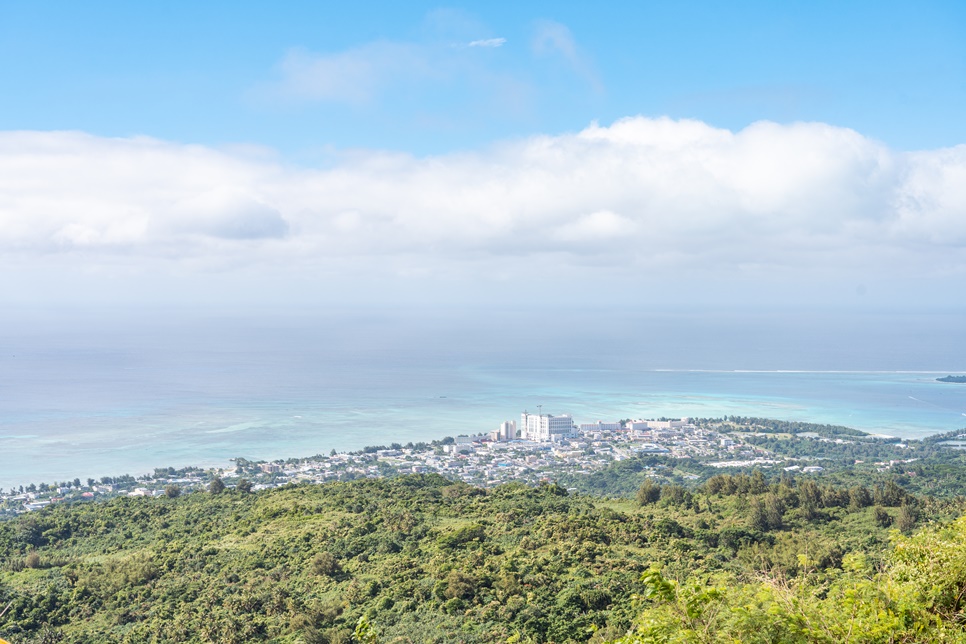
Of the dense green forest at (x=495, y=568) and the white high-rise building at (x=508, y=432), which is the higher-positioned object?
the dense green forest at (x=495, y=568)

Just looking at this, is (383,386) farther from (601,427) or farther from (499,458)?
(499,458)

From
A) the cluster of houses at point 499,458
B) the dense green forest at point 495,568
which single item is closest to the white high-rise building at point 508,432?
the cluster of houses at point 499,458

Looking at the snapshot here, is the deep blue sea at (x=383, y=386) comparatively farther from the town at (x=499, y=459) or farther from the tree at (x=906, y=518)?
the tree at (x=906, y=518)

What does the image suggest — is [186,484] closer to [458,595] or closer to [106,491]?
[106,491]

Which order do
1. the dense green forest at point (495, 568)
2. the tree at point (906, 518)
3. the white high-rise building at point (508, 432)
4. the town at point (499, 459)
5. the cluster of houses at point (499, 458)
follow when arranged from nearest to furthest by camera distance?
the dense green forest at point (495, 568) → the tree at point (906, 518) → the town at point (499, 459) → the cluster of houses at point (499, 458) → the white high-rise building at point (508, 432)

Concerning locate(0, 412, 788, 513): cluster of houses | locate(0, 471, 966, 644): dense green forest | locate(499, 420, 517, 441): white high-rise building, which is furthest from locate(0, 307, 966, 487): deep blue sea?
locate(0, 471, 966, 644): dense green forest

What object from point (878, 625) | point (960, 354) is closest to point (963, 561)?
point (878, 625)
